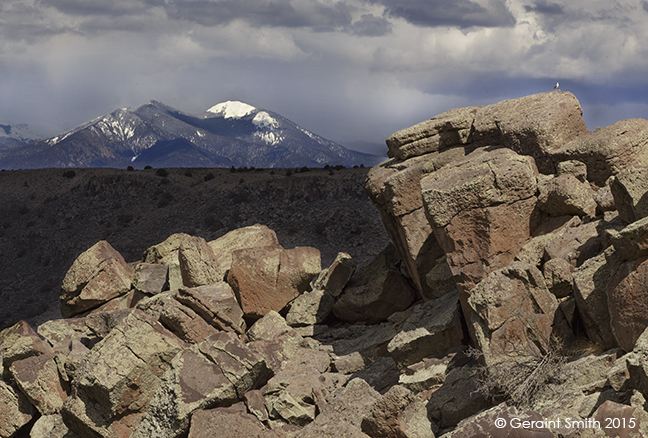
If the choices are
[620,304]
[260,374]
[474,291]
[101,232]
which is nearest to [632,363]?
[620,304]

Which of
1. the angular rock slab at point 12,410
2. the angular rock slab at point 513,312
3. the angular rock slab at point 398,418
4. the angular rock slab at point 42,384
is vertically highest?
the angular rock slab at point 513,312

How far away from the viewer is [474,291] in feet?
33.6

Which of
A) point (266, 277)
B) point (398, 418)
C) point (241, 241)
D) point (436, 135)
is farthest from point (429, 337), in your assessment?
point (241, 241)

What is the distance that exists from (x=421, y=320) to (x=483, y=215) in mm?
3131

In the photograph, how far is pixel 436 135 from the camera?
51.0 ft

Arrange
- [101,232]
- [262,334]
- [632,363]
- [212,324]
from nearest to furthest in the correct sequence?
[632,363] → [212,324] → [262,334] → [101,232]

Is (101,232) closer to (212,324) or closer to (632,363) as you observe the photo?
(212,324)

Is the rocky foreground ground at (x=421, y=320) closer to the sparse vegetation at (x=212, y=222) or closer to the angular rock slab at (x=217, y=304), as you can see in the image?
the angular rock slab at (x=217, y=304)

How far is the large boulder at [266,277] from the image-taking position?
17125 millimetres

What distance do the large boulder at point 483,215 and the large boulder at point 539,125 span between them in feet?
3.35

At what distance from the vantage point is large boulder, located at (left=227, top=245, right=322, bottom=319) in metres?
17.1

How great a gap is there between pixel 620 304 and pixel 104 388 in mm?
10809

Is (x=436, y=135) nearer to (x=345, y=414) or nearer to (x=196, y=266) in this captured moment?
(x=345, y=414)

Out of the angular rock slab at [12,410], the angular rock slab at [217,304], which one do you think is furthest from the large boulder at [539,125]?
Result: the angular rock slab at [12,410]
